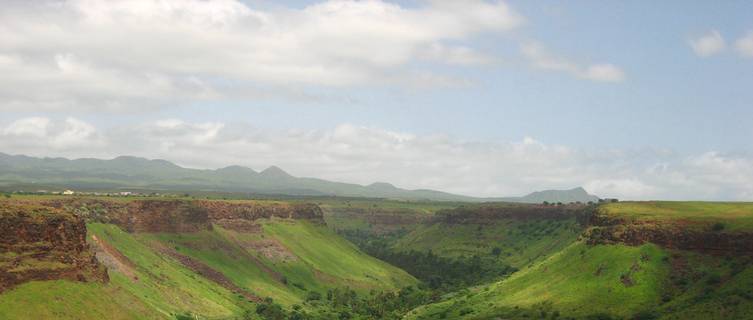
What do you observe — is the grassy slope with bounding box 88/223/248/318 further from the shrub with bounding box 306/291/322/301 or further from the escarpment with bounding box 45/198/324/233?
the shrub with bounding box 306/291/322/301

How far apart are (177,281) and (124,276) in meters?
17.5

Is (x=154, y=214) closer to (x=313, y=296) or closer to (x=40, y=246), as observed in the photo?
(x=313, y=296)

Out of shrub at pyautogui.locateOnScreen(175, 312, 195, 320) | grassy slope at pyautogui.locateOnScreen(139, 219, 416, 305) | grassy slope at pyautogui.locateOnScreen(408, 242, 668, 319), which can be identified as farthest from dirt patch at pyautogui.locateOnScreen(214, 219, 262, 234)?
shrub at pyautogui.locateOnScreen(175, 312, 195, 320)

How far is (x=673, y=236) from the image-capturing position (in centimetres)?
11031

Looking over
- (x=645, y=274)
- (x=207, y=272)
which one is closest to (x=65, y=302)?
(x=207, y=272)

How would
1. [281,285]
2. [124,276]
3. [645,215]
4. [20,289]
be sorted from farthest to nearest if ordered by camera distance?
[281,285] < [645,215] < [124,276] < [20,289]

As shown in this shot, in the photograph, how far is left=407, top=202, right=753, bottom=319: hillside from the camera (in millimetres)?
96438

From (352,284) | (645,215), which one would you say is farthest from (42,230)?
(352,284)

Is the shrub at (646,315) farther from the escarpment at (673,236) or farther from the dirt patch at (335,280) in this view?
the dirt patch at (335,280)

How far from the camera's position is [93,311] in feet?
294

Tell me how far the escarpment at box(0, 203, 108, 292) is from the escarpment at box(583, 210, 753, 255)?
8127 centimetres

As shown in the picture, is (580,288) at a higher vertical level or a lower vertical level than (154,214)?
lower

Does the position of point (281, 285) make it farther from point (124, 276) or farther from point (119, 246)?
point (124, 276)

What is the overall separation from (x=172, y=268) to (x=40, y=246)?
51.2 metres
